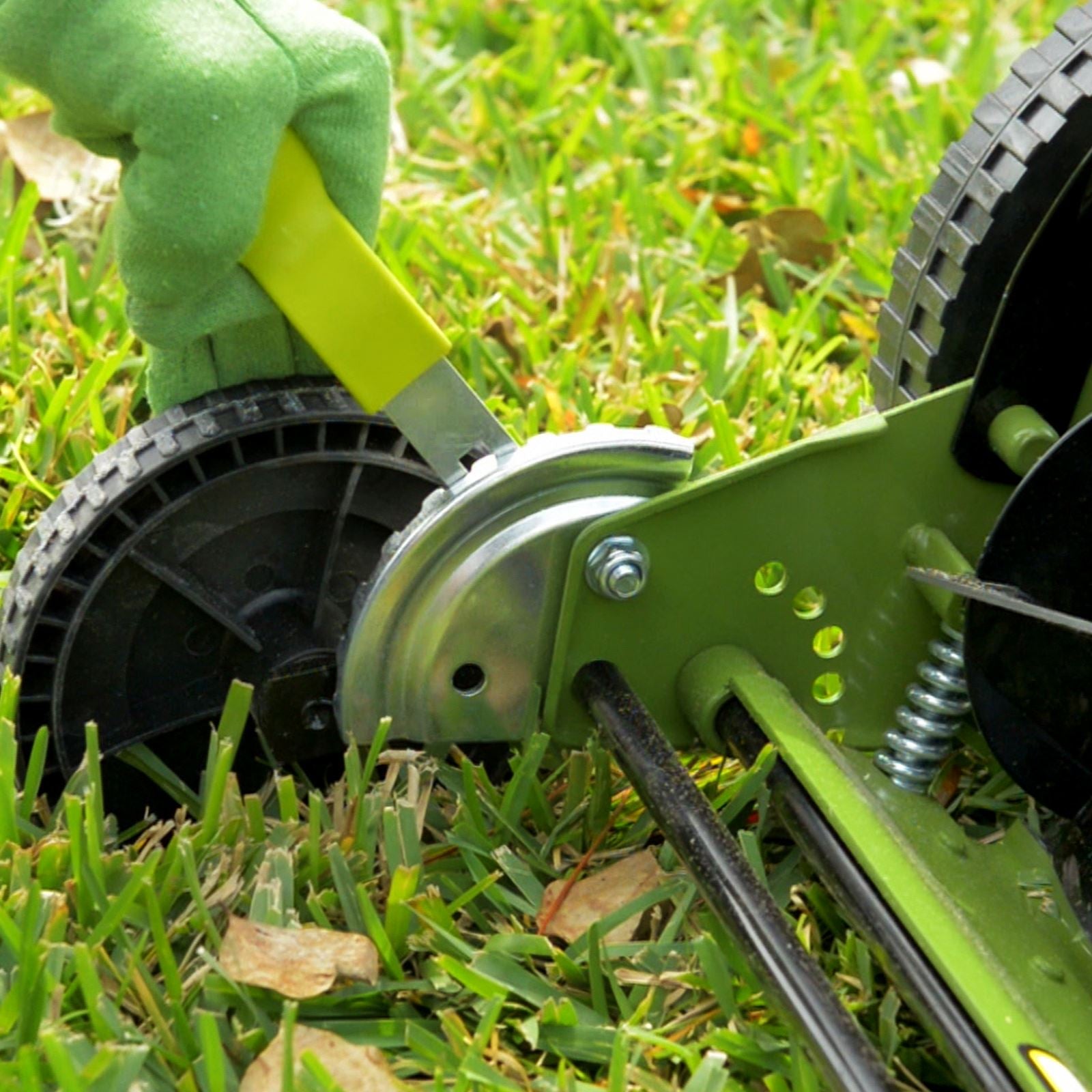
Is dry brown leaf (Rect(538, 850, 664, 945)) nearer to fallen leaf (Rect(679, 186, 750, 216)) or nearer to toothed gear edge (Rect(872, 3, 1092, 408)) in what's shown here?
toothed gear edge (Rect(872, 3, 1092, 408))

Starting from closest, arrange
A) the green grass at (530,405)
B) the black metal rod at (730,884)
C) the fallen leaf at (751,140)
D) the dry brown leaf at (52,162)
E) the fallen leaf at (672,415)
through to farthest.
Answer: the black metal rod at (730,884), the green grass at (530,405), the fallen leaf at (672,415), the dry brown leaf at (52,162), the fallen leaf at (751,140)

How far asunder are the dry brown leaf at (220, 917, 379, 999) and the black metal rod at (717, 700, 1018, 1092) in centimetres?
34

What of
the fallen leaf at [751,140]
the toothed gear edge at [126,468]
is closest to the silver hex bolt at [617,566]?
the toothed gear edge at [126,468]

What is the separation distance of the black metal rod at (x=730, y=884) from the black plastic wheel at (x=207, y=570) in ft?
0.80

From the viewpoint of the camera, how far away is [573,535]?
139 centimetres

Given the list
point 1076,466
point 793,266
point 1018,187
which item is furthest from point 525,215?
point 1076,466

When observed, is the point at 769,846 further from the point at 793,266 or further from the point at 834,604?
the point at 793,266

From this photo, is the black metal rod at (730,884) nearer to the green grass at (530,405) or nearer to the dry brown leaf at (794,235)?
the green grass at (530,405)

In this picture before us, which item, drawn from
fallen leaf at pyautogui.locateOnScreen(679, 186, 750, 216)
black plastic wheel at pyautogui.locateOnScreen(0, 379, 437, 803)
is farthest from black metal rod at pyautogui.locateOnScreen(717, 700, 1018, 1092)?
fallen leaf at pyautogui.locateOnScreen(679, 186, 750, 216)

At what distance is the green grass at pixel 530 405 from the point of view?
1.27 metres

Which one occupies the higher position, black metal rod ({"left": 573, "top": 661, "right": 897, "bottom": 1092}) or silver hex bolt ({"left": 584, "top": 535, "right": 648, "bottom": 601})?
silver hex bolt ({"left": 584, "top": 535, "right": 648, "bottom": 601})

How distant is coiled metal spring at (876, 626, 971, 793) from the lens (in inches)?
57.4

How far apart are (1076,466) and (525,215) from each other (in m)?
1.32

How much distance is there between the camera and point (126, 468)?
1382 millimetres
